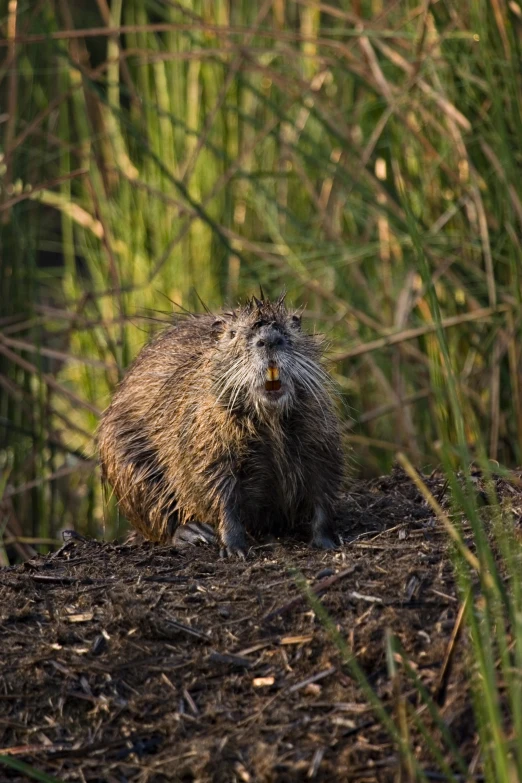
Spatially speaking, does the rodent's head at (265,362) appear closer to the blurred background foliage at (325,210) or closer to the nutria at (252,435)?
the nutria at (252,435)

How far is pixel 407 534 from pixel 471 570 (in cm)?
50

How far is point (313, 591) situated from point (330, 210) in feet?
12.2

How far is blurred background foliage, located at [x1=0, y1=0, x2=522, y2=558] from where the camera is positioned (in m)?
5.02

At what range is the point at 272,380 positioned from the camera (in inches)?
136

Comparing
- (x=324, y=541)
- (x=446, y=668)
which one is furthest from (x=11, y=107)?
(x=446, y=668)

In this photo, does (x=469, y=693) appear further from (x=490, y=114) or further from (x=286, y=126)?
(x=286, y=126)

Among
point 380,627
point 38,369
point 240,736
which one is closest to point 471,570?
point 380,627

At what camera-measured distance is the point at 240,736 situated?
238cm

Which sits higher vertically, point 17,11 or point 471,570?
point 17,11

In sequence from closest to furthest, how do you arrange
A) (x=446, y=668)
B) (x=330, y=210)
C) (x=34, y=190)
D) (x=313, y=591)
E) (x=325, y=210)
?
(x=446, y=668) → (x=313, y=591) → (x=34, y=190) → (x=325, y=210) → (x=330, y=210)

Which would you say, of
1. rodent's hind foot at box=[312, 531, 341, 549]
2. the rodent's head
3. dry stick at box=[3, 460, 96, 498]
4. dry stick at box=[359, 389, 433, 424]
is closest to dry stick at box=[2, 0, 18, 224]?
dry stick at box=[3, 460, 96, 498]

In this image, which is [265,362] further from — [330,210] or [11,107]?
[330,210]

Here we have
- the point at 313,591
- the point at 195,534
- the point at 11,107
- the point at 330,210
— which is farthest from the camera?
the point at 330,210

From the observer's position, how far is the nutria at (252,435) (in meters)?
3.53
